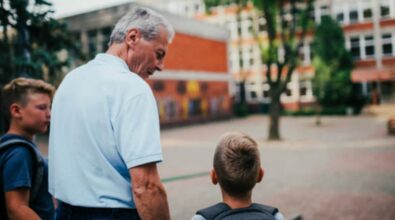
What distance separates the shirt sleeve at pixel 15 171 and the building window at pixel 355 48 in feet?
139

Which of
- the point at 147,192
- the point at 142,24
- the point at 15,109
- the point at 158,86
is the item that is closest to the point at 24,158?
the point at 15,109

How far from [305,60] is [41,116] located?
43091 mm

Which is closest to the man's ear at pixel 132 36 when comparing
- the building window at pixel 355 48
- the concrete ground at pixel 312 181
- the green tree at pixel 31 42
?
the green tree at pixel 31 42

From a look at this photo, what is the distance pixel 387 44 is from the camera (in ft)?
131

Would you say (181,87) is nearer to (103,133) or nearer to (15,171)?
(15,171)

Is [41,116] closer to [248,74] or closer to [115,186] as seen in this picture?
[115,186]

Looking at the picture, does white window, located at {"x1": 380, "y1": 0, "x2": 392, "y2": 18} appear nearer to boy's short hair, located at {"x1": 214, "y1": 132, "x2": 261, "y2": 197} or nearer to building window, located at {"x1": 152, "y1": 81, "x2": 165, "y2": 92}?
building window, located at {"x1": 152, "y1": 81, "x2": 165, "y2": 92}

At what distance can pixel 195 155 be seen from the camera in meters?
14.7

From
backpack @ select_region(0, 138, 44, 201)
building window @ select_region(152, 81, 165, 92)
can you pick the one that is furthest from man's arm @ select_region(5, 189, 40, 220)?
building window @ select_region(152, 81, 165, 92)

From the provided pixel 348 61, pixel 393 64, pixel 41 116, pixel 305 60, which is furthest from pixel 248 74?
pixel 41 116

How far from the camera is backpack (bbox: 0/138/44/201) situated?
2199mm

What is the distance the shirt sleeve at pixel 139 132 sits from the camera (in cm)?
168

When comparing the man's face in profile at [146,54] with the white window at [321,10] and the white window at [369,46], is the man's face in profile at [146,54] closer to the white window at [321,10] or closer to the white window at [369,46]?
the white window at [369,46]

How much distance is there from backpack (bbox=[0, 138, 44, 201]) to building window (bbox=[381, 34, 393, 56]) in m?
42.4
